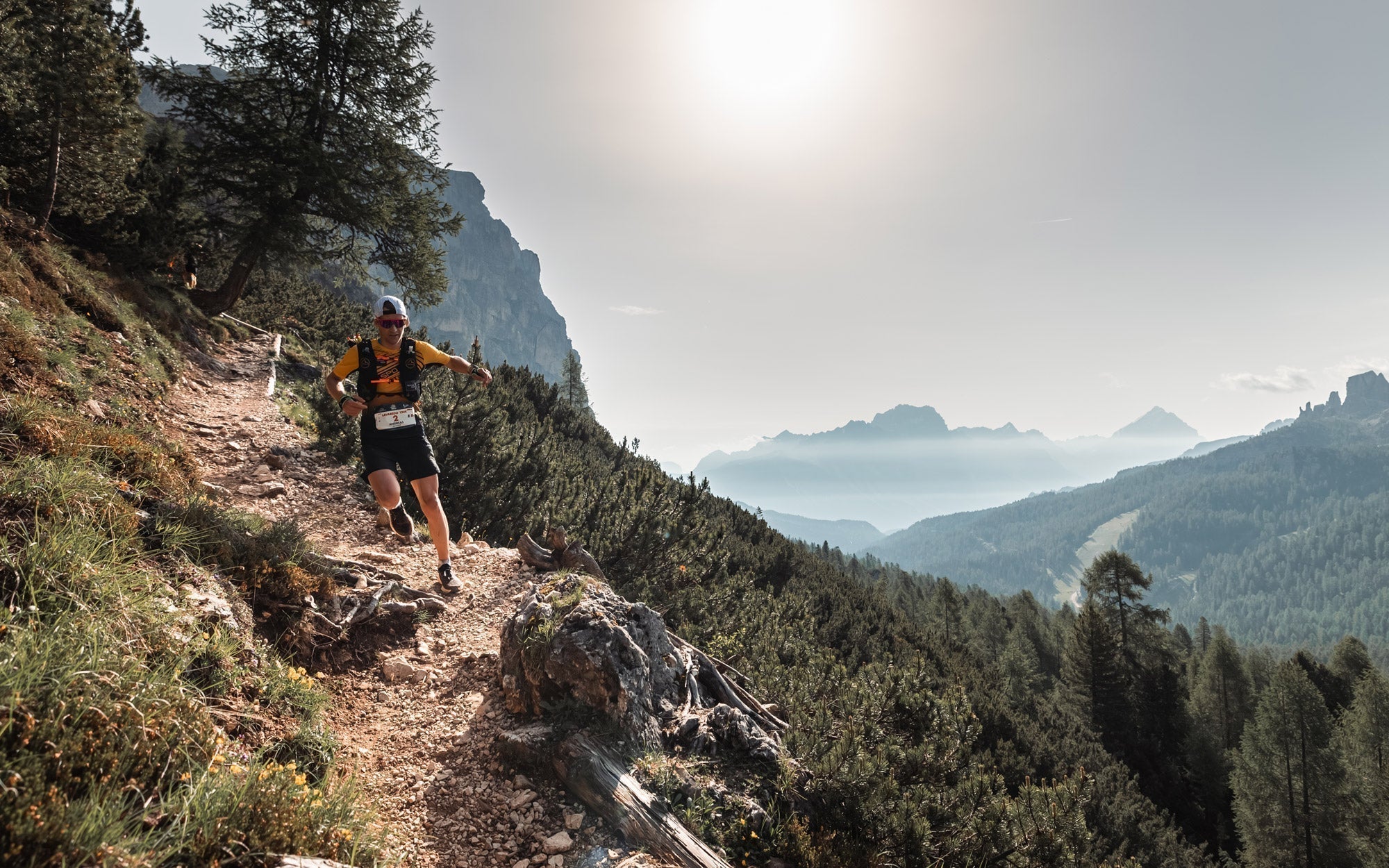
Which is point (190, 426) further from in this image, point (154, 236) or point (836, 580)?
point (836, 580)

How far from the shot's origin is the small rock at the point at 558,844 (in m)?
3.63

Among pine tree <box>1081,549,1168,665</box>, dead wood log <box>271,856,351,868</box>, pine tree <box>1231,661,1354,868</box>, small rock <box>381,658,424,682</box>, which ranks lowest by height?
pine tree <box>1231,661,1354,868</box>

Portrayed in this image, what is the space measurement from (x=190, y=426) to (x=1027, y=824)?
13416 mm

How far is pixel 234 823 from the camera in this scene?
7.37 ft

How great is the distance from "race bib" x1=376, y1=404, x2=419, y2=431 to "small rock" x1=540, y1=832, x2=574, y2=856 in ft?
14.0

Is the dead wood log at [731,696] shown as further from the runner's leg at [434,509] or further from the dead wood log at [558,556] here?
the runner's leg at [434,509]

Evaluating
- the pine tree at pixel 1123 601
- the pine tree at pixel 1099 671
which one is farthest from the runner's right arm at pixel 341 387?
the pine tree at pixel 1099 671

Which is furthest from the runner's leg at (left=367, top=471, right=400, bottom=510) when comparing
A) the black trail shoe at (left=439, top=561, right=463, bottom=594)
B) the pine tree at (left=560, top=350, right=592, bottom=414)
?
the pine tree at (left=560, top=350, right=592, bottom=414)

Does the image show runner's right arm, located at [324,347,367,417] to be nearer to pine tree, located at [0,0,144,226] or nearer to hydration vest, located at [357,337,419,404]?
hydration vest, located at [357,337,419,404]

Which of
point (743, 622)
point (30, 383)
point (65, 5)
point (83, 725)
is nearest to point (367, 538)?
point (30, 383)

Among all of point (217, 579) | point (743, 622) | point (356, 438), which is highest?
point (356, 438)

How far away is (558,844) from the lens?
365 cm

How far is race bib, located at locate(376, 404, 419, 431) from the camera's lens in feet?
19.0

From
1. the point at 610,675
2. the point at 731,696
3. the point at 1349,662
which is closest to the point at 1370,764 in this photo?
the point at 1349,662
